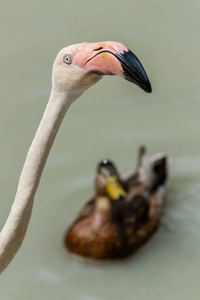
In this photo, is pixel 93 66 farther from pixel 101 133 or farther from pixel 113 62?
pixel 101 133

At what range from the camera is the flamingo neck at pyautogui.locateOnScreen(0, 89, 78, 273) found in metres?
2.76

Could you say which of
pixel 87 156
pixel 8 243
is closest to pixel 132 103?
pixel 87 156

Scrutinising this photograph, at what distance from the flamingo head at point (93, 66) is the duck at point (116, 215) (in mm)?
4301

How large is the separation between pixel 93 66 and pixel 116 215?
482 centimetres

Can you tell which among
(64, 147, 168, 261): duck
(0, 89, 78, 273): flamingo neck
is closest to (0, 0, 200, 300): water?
(64, 147, 168, 261): duck

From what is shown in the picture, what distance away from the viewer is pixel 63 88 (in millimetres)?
2754

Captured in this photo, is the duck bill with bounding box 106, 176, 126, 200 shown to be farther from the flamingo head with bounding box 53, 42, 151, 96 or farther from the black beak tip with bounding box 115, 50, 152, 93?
the black beak tip with bounding box 115, 50, 152, 93

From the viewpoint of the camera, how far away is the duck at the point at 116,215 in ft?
23.4

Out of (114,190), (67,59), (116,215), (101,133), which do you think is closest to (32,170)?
(67,59)

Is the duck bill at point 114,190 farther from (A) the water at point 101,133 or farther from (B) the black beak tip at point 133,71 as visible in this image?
(B) the black beak tip at point 133,71

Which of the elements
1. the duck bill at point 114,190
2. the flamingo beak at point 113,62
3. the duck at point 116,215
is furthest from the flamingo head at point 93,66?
the duck bill at point 114,190

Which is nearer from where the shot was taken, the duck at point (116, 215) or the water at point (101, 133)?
the water at point (101, 133)

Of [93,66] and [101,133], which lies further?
[101,133]

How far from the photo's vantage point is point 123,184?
7.58m
